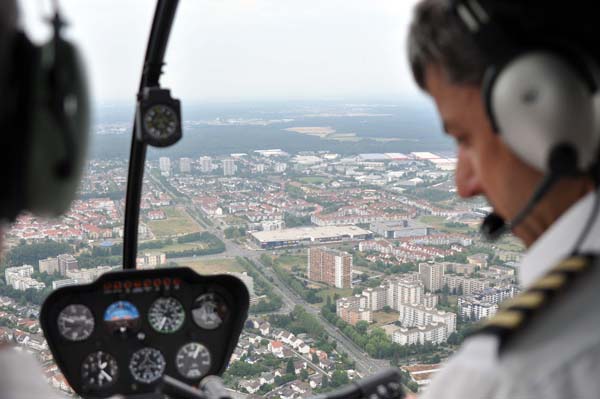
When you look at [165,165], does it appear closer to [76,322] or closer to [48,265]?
[48,265]

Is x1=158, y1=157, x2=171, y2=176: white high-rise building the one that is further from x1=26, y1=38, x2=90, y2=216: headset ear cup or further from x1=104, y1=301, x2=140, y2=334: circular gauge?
x1=26, y1=38, x2=90, y2=216: headset ear cup

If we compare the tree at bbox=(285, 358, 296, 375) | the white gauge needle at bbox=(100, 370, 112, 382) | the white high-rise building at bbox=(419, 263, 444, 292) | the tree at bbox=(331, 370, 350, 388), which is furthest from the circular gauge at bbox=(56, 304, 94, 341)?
the white high-rise building at bbox=(419, 263, 444, 292)

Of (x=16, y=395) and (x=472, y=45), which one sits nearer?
(x=16, y=395)

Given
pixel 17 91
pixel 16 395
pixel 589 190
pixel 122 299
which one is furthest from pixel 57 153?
pixel 122 299

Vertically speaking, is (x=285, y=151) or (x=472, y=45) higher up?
(x=472, y=45)

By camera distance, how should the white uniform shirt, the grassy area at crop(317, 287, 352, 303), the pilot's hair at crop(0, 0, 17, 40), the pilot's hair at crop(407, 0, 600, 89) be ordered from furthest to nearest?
the grassy area at crop(317, 287, 352, 303)
the pilot's hair at crop(407, 0, 600, 89)
the white uniform shirt
the pilot's hair at crop(0, 0, 17, 40)

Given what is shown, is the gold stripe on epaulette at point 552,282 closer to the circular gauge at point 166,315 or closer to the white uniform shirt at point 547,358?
the white uniform shirt at point 547,358

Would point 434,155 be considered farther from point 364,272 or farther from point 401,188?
point 364,272

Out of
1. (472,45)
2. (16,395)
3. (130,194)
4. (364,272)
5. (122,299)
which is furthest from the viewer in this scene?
(130,194)
